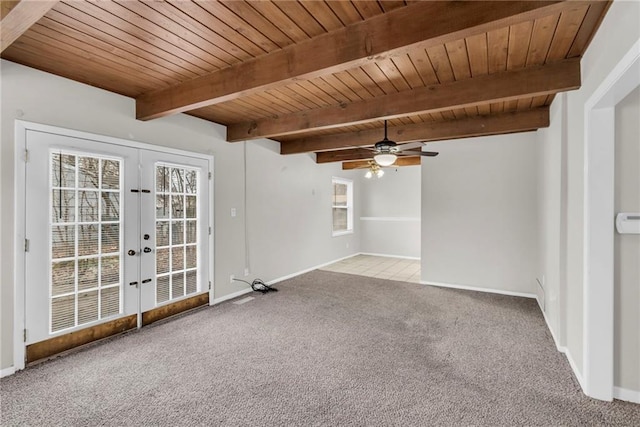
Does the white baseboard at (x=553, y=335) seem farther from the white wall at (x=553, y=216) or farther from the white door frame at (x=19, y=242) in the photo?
the white door frame at (x=19, y=242)

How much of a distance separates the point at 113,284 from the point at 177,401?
1.68 m

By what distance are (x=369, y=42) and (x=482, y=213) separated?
3802 mm

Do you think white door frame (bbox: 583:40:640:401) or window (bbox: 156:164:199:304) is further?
window (bbox: 156:164:199:304)

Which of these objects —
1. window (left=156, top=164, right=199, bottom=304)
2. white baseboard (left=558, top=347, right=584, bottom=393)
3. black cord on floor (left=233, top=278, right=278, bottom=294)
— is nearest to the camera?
white baseboard (left=558, top=347, right=584, bottom=393)

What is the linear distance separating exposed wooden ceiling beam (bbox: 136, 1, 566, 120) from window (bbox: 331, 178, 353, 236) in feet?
18.0

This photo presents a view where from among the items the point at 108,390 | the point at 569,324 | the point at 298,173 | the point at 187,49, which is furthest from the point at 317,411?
the point at 298,173

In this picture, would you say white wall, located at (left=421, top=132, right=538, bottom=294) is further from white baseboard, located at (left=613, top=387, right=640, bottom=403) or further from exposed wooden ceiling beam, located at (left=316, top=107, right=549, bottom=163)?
white baseboard, located at (left=613, top=387, right=640, bottom=403)

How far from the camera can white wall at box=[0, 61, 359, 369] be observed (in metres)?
2.51

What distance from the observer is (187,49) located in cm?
233

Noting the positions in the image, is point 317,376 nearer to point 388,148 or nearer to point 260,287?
point 388,148

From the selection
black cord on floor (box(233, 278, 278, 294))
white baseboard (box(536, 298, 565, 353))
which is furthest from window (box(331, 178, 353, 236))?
white baseboard (box(536, 298, 565, 353))

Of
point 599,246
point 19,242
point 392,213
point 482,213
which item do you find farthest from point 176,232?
point 392,213

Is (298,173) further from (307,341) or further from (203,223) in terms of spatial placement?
(307,341)

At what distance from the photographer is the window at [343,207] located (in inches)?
318
